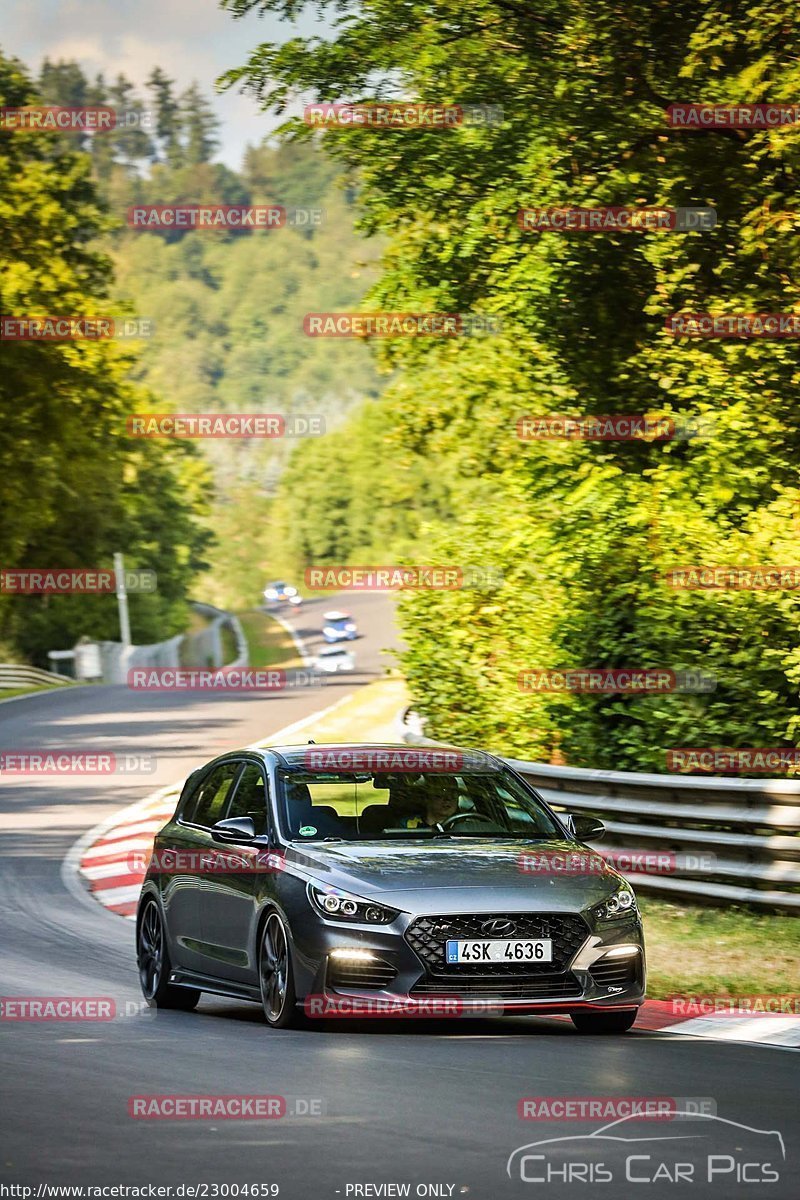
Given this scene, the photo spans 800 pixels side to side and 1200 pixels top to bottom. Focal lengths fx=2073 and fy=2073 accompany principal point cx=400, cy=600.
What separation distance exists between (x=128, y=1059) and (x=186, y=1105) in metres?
1.42

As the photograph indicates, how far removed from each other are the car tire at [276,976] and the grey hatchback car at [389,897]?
11mm

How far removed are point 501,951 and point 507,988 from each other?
171 millimetres

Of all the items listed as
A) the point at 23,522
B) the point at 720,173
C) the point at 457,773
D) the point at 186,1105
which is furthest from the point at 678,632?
the point at 23,522

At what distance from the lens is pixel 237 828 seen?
10336 mm

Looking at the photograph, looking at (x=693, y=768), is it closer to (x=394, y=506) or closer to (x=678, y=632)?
(x=678, y=632)

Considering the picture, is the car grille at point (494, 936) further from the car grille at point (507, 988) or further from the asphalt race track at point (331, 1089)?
the asphalt race track at point (331, 1089)

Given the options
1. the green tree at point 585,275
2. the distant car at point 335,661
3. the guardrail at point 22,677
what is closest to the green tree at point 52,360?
the guardrail at point 22,677

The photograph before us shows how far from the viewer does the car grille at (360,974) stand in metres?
9.30

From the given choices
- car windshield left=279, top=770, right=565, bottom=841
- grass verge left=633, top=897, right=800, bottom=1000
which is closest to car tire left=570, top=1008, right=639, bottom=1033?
car windshield left=279, top=770, right=565, bottom=841

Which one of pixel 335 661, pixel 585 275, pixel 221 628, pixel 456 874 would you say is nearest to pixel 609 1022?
pixel 456 874

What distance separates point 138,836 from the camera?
75.6 ft

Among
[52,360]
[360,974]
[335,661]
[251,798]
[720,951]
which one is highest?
[52,360]

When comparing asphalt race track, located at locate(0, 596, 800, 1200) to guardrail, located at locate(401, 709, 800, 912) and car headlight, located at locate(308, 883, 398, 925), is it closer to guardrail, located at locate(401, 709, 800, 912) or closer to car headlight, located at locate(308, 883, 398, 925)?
car headlight, located at locate(308, 883, 398, 925)

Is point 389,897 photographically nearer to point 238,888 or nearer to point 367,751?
point 238,888
